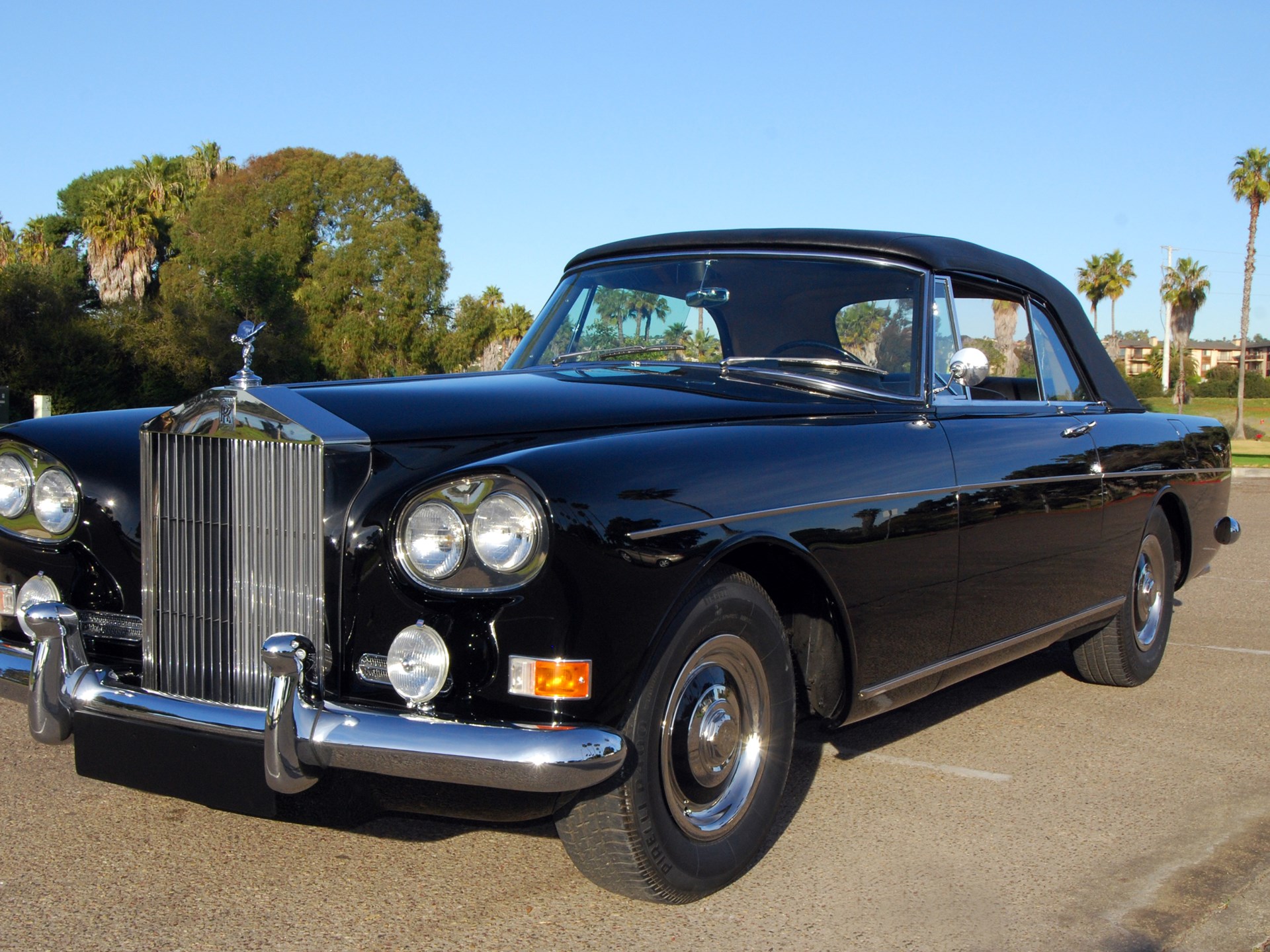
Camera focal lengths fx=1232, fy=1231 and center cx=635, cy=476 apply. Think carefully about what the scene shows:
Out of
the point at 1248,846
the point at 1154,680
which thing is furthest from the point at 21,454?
the point at 1154,680

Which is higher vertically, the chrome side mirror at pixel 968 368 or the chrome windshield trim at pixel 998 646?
the chrome side mirror at pixel 968 368

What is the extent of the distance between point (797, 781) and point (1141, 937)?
125cm

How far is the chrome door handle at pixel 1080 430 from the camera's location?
4430mm

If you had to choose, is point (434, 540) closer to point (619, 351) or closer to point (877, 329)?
point (619, 351)

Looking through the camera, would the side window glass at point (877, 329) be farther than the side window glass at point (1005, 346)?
No

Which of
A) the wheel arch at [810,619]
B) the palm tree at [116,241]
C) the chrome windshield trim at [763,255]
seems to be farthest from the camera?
the palm tree at [116,241]

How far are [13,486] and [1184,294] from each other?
197 ft

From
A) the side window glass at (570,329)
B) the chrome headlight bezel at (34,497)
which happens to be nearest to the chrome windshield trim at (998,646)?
the side window glass at (570,329)

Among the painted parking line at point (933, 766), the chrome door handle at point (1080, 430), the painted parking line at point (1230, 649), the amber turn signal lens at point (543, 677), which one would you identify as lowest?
the painted parking line at point (1230, 649)

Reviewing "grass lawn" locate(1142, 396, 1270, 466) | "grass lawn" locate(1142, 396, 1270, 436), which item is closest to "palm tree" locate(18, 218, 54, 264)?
"grass lawn" locate(1142, 396, 1270, 466)

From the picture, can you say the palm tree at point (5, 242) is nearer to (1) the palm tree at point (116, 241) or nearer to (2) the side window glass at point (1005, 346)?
(1) the palm tree at point (116, 241)

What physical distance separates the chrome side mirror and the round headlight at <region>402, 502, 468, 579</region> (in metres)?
2.09

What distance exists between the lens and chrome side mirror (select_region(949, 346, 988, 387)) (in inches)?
156

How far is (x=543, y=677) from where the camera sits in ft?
7.92
